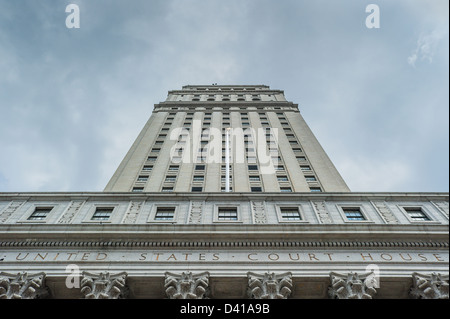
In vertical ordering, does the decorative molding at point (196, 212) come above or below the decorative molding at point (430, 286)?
above

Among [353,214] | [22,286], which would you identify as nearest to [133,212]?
[22,286]

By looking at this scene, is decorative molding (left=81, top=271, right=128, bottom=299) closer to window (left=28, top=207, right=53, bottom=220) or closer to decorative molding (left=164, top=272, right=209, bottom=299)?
decorative molding (left=164, top=272, right=209, bottom=299)

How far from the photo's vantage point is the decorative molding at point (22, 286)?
18.8m

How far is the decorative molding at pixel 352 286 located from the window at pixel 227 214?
26.0 feet

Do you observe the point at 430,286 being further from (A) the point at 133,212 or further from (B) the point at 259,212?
(A) the point at 133,212

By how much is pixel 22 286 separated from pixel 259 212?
47.9 feet

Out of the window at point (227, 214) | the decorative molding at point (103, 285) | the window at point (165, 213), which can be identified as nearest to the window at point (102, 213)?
the window at point (165, 213)

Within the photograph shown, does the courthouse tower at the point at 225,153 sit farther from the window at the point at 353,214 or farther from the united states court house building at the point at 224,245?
the window at the point at 353,214

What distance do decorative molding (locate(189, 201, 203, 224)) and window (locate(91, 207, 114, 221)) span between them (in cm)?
583

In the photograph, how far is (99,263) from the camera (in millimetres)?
20469
